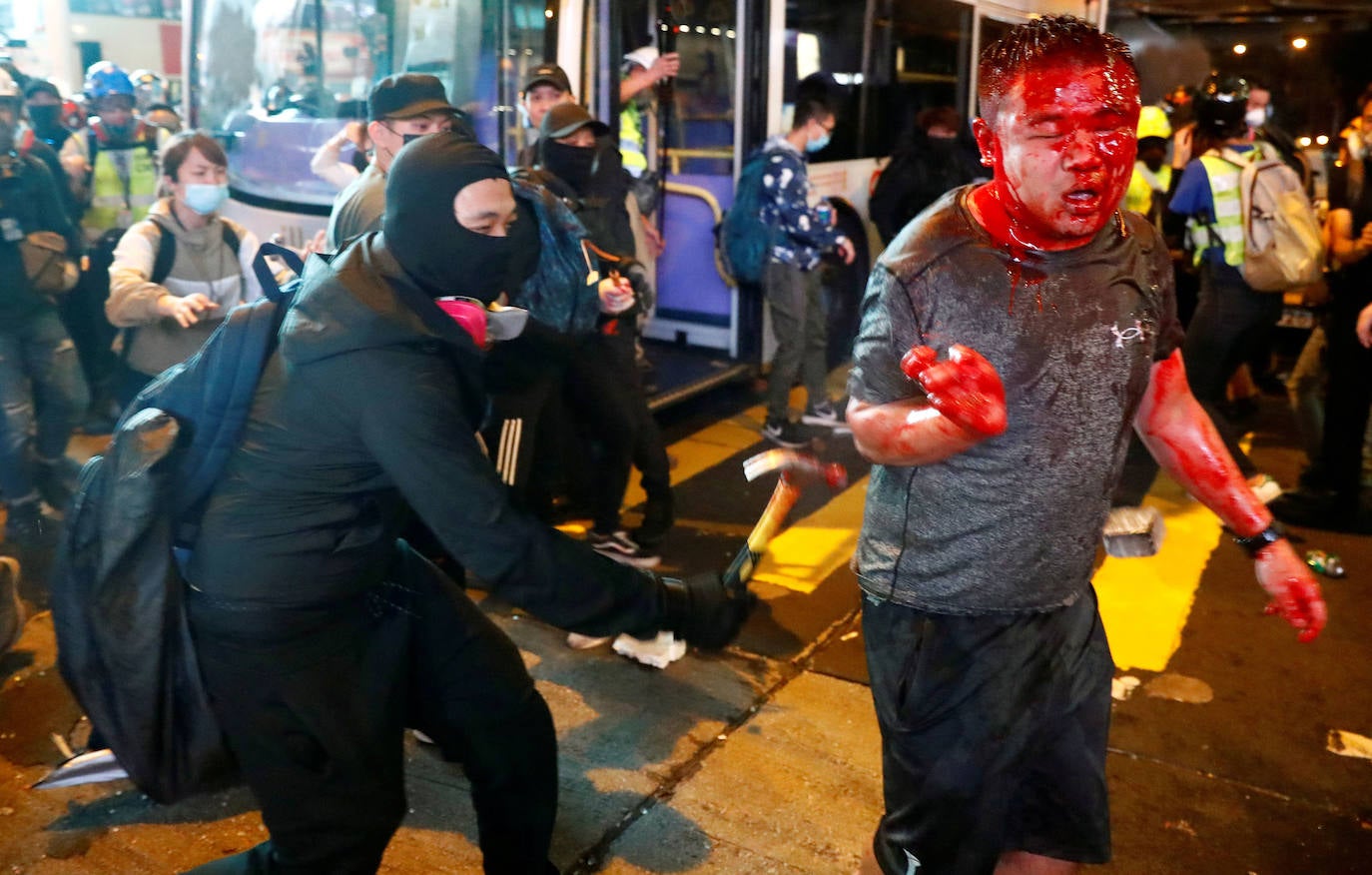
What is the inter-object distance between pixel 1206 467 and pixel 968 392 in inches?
33.5

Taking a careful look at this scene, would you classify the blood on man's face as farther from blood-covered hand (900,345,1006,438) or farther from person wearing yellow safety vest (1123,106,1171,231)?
person wearing yellow safety vest (1123,106,1171,231)

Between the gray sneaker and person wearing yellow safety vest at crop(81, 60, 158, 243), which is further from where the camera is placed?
person wearing yellow safety vest at crop(81, 60, 158, 243)

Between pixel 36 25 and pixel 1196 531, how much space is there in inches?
302

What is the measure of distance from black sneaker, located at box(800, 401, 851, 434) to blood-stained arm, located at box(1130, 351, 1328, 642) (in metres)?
5.00

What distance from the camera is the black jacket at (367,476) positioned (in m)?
2.13

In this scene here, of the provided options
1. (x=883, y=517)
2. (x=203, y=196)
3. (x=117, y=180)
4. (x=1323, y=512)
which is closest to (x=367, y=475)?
(x=883, y=517)

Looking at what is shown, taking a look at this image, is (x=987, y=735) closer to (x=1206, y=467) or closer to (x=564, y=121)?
(x=1206, y=467)

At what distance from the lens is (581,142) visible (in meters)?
4.99

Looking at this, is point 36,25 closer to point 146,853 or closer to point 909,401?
point 146,853

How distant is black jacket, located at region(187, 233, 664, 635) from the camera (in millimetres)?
2135

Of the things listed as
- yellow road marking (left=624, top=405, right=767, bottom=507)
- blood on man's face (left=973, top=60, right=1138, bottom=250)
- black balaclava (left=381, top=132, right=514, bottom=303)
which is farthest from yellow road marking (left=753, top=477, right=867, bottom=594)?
blood on man's face (left=973, top=60, right=1138, bottom=250)

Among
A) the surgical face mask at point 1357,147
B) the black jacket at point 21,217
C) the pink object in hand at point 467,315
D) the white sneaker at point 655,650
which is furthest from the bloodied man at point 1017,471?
the black jacket at point 21,217

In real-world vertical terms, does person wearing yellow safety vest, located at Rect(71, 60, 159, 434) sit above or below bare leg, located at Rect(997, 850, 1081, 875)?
above

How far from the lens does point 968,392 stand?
182cm
